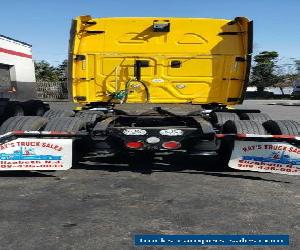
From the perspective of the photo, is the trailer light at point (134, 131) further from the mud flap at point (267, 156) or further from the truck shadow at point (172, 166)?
the mud flap at point (267, 156)

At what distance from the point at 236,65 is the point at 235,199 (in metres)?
3.98

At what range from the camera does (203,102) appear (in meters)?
8.86

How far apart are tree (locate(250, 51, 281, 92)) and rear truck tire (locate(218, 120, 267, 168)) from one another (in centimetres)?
5690

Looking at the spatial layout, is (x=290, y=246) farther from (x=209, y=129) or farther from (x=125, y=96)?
(x=125, y=96)

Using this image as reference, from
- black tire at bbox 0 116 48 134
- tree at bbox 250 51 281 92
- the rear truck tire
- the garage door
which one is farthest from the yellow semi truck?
tree at bbox 250 51 281 92

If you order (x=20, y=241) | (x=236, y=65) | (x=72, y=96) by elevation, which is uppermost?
(x=236, y=65)

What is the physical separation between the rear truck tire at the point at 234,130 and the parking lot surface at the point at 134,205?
25 cm

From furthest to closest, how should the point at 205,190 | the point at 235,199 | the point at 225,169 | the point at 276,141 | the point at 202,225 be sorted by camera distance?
the point at 225,169, the point at 276,141, the point at 205,190, the point at 235,199, the point at 202,225

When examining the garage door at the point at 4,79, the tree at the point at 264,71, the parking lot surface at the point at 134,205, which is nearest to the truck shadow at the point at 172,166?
the parking lot surface at the point at 134,205

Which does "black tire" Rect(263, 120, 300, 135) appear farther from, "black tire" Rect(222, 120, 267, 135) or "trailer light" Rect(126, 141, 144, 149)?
"trailer light" Rect(126, 141, 144, 149)

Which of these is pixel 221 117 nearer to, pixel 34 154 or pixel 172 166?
pixel 172 166

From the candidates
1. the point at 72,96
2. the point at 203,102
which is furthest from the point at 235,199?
the point at 72,96

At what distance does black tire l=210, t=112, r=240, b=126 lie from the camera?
7785 mm

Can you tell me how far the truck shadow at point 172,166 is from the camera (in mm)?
6823
